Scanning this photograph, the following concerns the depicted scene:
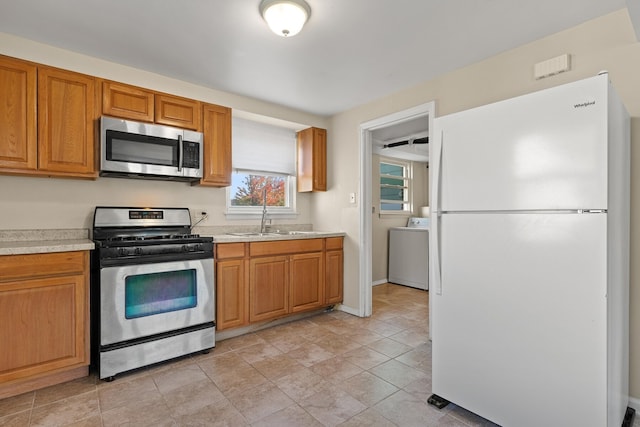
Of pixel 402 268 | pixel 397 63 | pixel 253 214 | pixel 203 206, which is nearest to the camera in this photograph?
pixel 397 63

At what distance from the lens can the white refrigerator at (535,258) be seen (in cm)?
139

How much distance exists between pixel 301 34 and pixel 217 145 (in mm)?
1310

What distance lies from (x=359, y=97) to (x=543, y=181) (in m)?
2.24

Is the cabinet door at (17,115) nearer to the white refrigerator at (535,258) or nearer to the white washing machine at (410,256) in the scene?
the white refrigerator at (535,258)

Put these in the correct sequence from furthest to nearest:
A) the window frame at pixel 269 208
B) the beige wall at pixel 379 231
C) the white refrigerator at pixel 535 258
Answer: the beige wall at pixel 379 231 → the window frame at pixel 269 208 → the white refrigerator at pixel 535 258

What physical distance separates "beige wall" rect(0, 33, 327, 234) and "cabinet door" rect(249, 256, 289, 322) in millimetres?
691

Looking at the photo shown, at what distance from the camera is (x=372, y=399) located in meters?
2.00

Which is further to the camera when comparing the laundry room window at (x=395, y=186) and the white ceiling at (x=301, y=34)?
the laundry room window at (x=395, y=186)

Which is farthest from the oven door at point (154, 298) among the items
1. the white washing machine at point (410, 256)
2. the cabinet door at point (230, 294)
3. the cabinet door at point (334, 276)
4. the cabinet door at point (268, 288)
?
the white washing machine at point (410, 256)

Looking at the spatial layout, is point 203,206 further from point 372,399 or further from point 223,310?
point 372,399

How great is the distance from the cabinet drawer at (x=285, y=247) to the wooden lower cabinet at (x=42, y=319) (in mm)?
1307

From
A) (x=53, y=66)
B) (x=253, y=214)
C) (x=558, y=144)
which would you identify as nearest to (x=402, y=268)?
(x=253, y=214)

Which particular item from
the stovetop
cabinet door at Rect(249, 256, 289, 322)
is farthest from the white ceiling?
cabinet door at Rect(249, 256, 289, 322)

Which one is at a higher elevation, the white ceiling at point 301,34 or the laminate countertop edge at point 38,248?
the white ceiling at point 301,34
